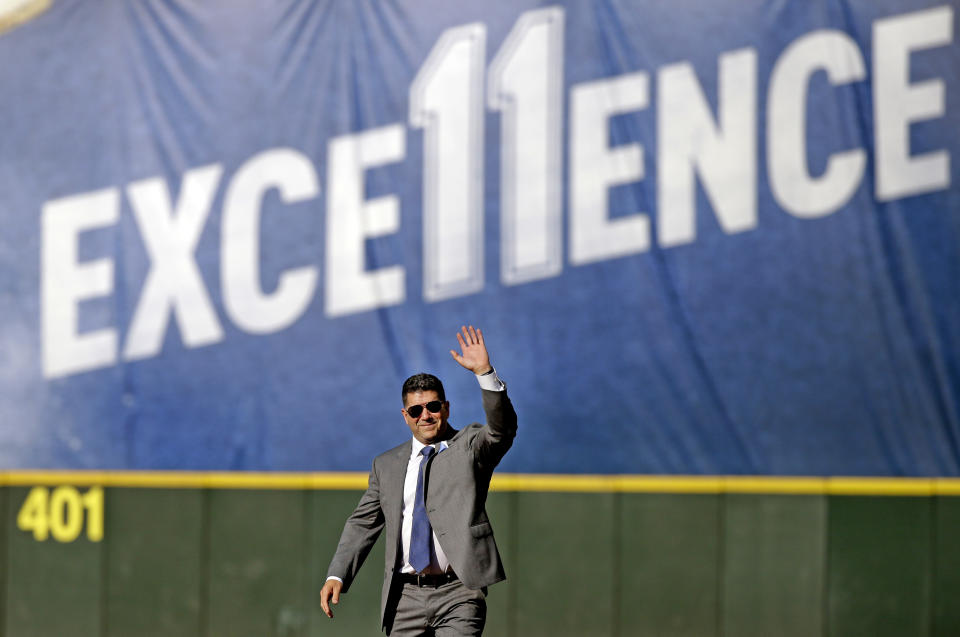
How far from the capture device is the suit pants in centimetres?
537

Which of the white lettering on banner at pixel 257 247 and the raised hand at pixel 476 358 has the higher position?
the white lettering on banner at pixel 257 247

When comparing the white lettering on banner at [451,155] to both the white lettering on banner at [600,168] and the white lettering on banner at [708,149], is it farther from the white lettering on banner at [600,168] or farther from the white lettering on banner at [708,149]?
the white lettering on banner at [708,149]

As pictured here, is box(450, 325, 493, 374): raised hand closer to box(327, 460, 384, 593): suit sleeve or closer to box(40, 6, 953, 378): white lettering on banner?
box(327, 460, 384, 593): suit sleeve

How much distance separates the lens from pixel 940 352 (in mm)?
8406

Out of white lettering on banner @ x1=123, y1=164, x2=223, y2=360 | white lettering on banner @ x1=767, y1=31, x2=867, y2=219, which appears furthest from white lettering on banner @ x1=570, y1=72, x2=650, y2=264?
white lettering on banner @ x1=123, y1=164, x2=223, y2=360

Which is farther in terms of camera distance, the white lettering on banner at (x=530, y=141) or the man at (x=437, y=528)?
the white lettering on banner at (x=530, y=141)

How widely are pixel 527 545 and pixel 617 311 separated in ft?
6.02

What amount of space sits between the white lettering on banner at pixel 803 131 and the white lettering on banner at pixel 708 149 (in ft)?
0.54

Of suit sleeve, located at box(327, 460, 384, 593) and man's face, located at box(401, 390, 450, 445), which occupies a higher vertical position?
man's face, located at box(401, 390, 450, 445)

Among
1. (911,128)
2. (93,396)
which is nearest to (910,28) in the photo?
(911,128)

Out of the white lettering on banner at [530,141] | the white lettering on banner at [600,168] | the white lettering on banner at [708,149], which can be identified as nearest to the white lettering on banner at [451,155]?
the white lettering on banner at [530,141]

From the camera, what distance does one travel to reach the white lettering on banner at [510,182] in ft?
28.5

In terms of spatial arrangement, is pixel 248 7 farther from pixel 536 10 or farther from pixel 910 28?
pixel 910 28

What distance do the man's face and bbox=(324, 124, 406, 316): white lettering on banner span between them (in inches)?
148
